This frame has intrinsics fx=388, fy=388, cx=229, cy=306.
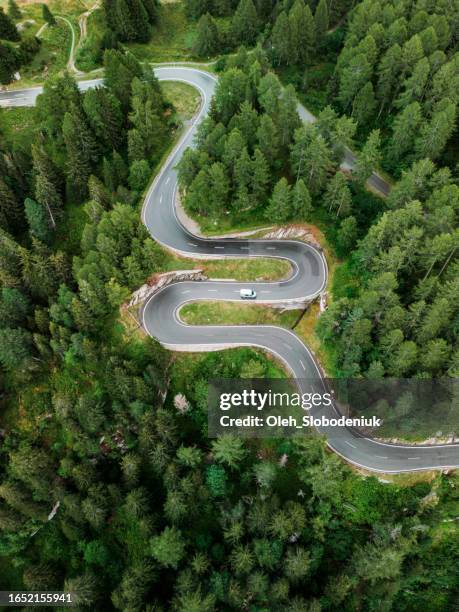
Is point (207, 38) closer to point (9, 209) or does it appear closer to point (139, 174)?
point (139, 174)

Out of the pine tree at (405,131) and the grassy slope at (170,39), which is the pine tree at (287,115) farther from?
the grassy slope at (170,39)

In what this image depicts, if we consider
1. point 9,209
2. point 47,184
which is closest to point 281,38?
point 47,184

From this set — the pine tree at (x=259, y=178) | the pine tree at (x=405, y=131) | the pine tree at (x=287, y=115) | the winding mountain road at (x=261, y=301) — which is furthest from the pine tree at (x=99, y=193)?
the pine tree at (x=405, y=131)

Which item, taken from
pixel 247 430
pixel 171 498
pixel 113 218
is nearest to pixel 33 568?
pixel 171 498

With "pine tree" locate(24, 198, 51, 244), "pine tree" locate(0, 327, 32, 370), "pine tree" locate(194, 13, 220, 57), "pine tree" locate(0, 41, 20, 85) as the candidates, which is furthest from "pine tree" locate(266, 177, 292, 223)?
"pine tree" locate(0, 41, 20, 85)

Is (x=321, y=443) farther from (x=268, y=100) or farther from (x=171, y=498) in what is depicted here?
(x=268, y=100)
